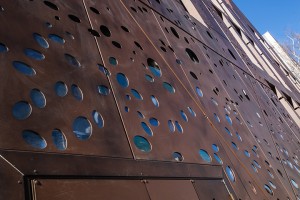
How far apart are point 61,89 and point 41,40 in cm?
40

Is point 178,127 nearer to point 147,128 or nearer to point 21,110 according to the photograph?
point 147,128

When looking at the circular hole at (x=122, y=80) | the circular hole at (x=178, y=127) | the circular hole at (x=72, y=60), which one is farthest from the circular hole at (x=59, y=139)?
the circular hole at (x=178, y=127)

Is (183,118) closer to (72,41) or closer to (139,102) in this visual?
(139,102)

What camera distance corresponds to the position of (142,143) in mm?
2326

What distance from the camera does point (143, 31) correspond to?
3.69 metres

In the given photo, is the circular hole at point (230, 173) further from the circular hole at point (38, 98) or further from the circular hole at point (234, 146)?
the circular hole at point (38, 98)

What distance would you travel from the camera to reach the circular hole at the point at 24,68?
1860 millimetres

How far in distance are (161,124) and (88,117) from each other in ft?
2.57

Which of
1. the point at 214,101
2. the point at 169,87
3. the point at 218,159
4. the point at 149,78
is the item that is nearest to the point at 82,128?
the point at 149,78

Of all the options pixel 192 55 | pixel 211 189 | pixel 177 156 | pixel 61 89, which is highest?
pixel 192 55

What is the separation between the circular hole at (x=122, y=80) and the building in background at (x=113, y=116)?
1cm

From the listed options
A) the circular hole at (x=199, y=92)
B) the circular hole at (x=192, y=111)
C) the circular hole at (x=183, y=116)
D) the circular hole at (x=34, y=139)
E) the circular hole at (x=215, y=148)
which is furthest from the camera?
the circular hole at (x=199, y=92)

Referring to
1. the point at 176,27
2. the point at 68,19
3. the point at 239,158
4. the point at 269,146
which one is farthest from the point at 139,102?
the point at 269,146

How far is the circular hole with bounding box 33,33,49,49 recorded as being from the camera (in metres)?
2.15
